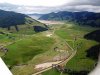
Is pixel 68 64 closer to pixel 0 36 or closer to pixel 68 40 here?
pixel 68 40

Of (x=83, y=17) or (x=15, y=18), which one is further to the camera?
(x=15, y=18)

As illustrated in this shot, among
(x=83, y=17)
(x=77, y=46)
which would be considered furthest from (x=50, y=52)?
(x=83, y=17)

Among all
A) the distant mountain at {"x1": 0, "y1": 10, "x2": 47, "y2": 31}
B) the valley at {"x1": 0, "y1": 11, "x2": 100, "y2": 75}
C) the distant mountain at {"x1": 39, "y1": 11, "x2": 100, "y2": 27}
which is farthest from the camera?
the distant mountain at {"x1": 0, "y1": 10, "x2": 47, "y2": 31}

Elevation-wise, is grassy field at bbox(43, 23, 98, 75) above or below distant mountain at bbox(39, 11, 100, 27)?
below

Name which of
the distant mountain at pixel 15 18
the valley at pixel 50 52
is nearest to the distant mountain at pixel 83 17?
the valley at pixel 50 52

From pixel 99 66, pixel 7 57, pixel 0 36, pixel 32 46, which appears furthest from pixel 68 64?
pixel 99 66

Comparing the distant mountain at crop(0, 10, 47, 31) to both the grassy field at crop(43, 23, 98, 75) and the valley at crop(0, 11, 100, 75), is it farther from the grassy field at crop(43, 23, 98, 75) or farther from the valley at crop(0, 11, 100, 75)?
the valley at crop(0, 11, 100, 75)

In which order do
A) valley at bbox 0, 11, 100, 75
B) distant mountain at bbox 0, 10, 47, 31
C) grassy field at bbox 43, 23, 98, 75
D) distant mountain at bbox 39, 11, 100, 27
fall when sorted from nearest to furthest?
distant mountain at bbox 39, 11, 100, 27 < valley at bbox 0, 11, 100, 75 < grassy field at bbox 43, 23, 98, 75 < distant mountain at bbox 0, 10, 47, 31

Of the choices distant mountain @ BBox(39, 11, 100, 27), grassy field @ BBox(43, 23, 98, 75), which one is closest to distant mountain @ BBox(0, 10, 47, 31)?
grassy field @ BBox(43, 23, 98, 75)

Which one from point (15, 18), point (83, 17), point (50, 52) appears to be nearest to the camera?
point (50, 52)

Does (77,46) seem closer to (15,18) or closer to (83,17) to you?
(83,17)
